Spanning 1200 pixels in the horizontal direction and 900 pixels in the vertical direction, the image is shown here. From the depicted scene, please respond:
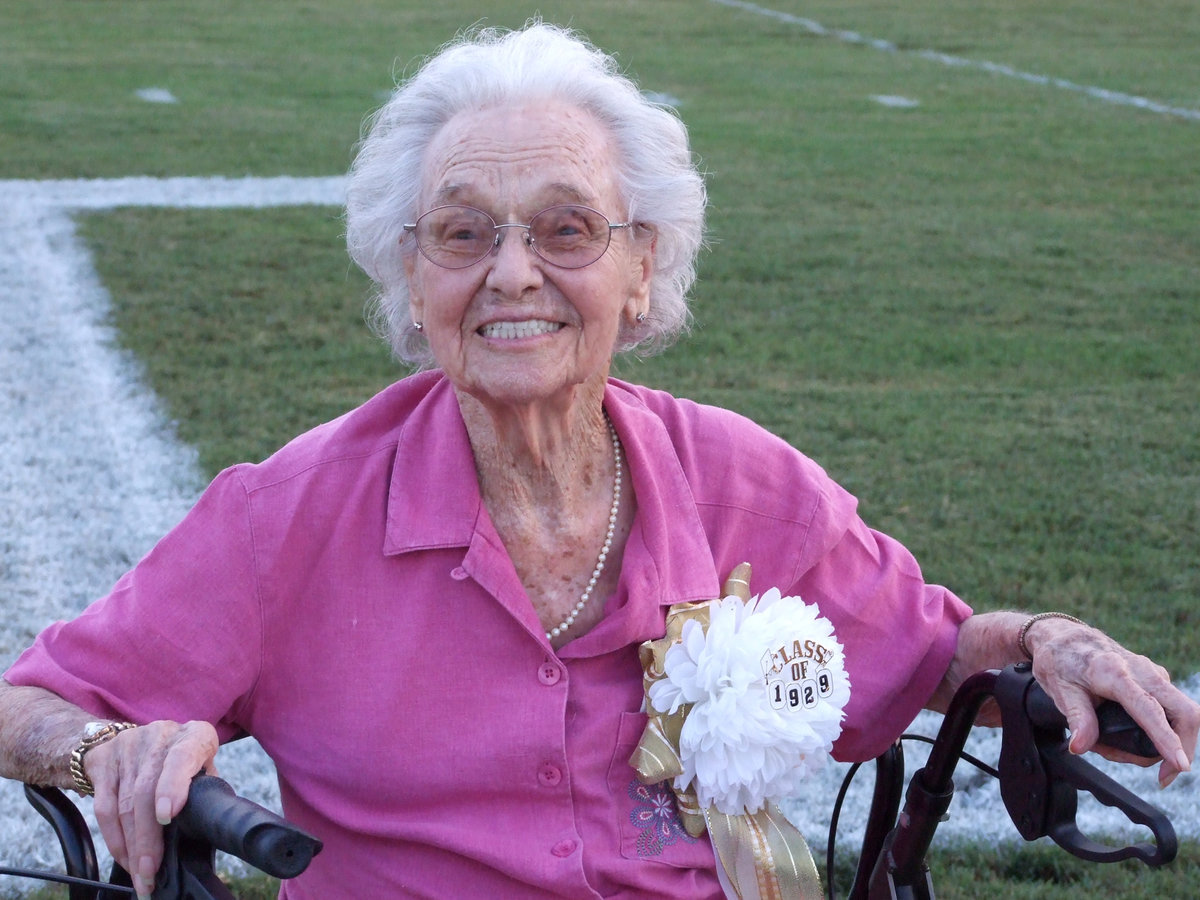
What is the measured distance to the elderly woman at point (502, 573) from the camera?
1969 millimetres

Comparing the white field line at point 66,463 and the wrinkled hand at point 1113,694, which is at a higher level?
the wrinkled hand at point 1113,694

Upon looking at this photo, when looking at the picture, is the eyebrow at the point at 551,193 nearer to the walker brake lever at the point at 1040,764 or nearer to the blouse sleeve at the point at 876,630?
the blouse sleeve at the point at 876,630

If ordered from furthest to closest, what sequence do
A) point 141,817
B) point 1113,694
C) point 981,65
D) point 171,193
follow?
point 981,65 → point 171,193 → point 1113,694 → point 141,817

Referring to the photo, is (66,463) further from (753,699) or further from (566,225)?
(753,699)

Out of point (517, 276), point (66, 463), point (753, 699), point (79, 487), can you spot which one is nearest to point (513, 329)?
point (517, 276)

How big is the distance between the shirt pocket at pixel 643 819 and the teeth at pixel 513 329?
55 centimetres

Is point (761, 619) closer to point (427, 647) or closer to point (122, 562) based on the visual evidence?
point (427, 647)

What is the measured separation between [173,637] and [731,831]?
0.80m

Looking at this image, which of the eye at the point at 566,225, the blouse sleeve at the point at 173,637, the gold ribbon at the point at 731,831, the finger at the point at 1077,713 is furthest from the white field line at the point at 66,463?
the finger at the point at 1077,713

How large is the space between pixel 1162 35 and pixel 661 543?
66.4 feet

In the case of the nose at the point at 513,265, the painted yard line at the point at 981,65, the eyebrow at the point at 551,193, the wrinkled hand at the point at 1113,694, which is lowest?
the painted yard line at the point at 981,65

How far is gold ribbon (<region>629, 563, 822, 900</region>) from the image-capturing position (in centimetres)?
206

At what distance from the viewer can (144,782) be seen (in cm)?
168

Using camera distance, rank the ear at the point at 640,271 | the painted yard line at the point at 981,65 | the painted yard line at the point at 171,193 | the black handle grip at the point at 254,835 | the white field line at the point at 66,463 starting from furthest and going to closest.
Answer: the painted yard line at the point at 981,65, the painted yard line at the point at 171,193, the white field line at the point at 66,463, the ear at the point at 640,271, the black handle grip at the point at 254,835
